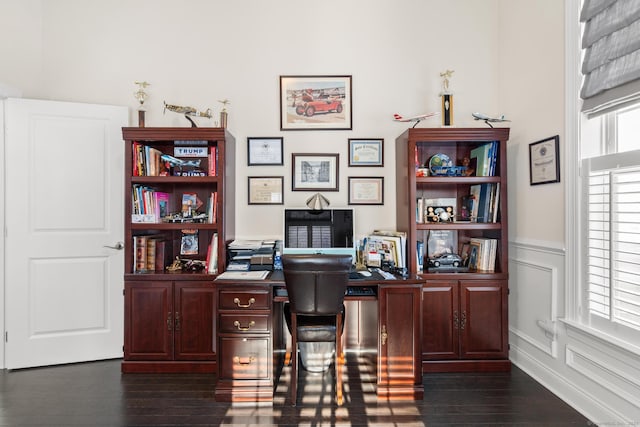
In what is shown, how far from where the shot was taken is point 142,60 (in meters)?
2.98

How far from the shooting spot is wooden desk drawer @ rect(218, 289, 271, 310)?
7.35ft

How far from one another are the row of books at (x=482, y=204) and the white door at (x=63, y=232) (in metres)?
2.95

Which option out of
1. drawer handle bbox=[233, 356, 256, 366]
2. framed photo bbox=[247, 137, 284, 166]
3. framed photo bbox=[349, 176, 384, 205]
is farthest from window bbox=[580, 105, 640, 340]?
framed photo bbox=[247, 137, 284, 166]

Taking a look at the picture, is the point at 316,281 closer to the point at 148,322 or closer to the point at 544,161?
the point at 148,322

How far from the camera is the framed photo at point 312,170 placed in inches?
118

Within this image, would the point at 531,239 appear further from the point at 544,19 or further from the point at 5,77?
the point at 5,77

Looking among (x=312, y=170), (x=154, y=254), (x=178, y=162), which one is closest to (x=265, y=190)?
(x=312, y=170)

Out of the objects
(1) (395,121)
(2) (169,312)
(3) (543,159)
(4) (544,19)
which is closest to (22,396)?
(2) (169,312)

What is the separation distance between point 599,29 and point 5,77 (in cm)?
423

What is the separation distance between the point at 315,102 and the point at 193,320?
6.85 ft

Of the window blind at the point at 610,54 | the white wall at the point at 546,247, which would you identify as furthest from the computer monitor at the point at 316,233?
the window blind at the point at 610,54

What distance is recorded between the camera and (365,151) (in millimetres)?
3000

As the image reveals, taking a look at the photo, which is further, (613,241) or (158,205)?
(158,205)

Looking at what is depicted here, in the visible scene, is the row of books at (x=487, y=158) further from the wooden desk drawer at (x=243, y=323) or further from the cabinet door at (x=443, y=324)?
the wooden desk drawer at (x=243, y=323)
